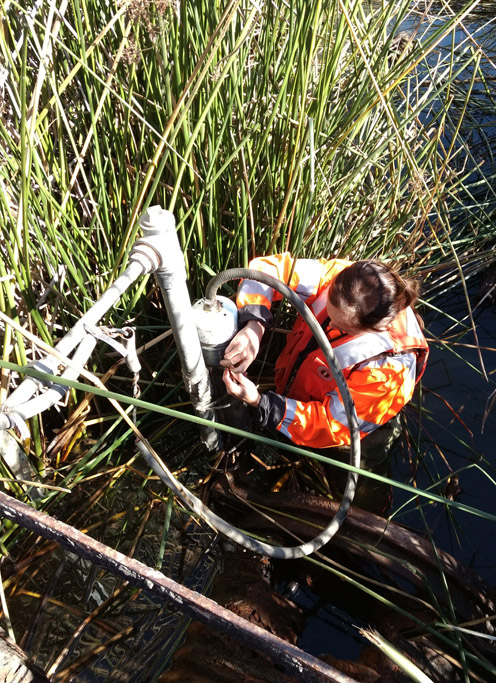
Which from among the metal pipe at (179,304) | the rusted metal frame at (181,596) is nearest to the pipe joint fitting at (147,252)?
the metal pipe at (179,304)

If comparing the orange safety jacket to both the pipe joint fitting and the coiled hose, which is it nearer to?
the coiled hose

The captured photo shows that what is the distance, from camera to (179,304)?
1.25m

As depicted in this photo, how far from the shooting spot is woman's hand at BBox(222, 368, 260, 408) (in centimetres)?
162

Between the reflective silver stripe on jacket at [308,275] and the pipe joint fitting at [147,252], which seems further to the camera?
the reflective silver stripe on jacket at [308,275]

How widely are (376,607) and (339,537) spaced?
274mm

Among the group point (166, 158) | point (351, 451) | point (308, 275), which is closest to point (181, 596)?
point (351, 451)

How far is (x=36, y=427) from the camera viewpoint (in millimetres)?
1716

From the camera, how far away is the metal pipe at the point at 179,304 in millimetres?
1104

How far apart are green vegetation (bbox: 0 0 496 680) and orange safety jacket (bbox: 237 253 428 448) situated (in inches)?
7.9

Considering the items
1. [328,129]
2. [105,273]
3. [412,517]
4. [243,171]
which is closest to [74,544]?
[105,273]

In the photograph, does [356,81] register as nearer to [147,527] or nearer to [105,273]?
[105,273]

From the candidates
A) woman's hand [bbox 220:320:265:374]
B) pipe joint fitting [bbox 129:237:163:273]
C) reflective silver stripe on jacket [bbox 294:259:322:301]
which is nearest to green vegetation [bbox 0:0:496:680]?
reflective silver stripe on jacket [bbox 294:259:322:301]

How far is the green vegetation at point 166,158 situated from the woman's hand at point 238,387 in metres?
0.36

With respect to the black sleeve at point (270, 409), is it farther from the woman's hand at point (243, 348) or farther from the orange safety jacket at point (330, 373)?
the woman's hand at point (243, 348)
